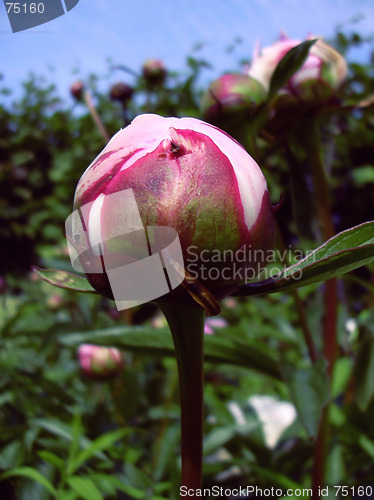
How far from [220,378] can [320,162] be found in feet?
2.87

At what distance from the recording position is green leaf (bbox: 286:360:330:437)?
396mm

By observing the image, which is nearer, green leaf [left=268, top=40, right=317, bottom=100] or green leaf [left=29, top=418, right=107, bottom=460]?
green leaf [left=268, top=40, right=317, bottom=100]

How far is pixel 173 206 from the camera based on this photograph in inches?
9.1

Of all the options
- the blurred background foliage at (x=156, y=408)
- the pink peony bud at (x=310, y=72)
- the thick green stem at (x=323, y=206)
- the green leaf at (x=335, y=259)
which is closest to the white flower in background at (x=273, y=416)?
the blurred background foliage at (x=156, y=408)

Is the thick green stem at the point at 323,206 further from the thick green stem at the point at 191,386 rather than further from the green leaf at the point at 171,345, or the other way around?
the thick green stem at the point at 191,386

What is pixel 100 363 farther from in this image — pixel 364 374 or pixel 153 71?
pixel 153 71

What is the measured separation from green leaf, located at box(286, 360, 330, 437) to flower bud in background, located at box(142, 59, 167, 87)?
28.9 inches

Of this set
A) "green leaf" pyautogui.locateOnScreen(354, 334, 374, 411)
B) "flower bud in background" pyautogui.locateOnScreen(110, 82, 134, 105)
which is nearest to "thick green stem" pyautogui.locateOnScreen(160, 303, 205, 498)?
"green leaf" pyautogui.locateOnScreen(354, 334, 374, 411)

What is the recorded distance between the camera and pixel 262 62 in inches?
20.6

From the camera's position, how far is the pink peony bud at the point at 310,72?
0.51 metres

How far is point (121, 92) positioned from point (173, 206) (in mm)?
801

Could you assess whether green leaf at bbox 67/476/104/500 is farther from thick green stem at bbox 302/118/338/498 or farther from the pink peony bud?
the pink peony bud

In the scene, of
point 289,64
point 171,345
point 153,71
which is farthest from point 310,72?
point 153,71

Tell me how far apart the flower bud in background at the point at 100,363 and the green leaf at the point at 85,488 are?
295mm
